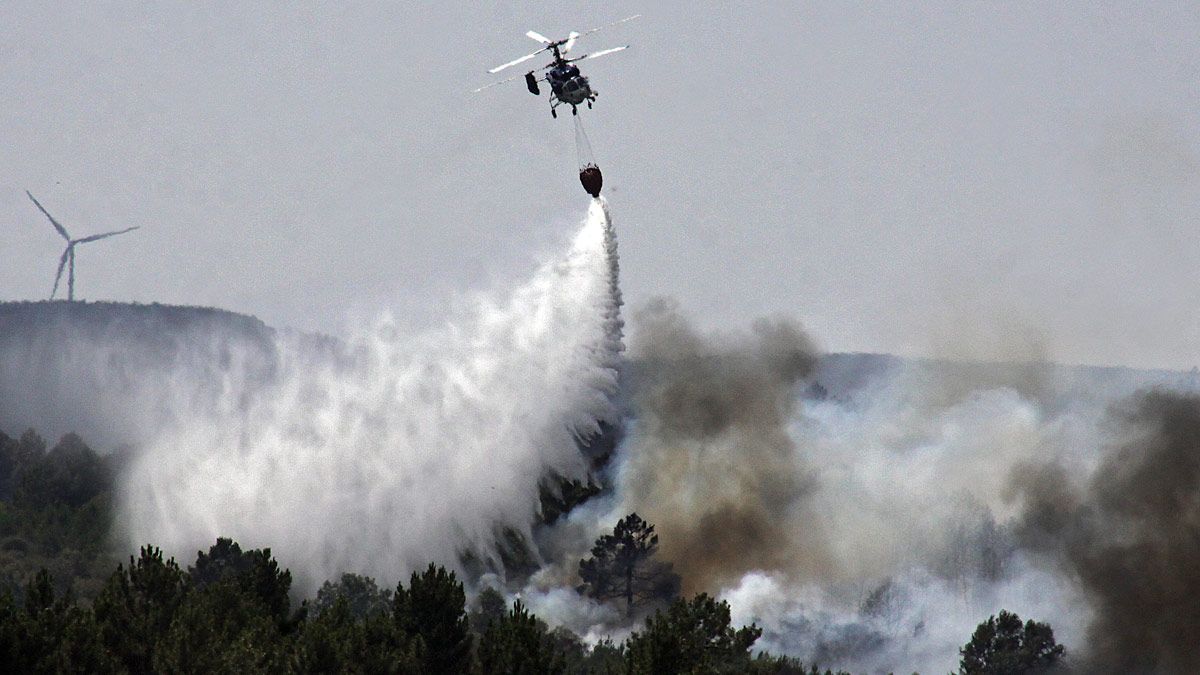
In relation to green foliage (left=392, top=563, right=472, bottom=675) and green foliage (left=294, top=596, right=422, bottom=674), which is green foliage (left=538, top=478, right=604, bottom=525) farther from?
green foliage (left=294, top=596, right=422, bottom=674)

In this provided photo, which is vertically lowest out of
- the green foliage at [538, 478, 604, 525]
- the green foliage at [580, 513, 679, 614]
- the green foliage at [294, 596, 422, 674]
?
the green foliage at [294, 596, 422, 674]

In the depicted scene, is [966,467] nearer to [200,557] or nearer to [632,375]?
[632,375]

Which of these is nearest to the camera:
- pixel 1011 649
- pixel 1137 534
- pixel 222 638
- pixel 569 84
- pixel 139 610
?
pixel 222 638

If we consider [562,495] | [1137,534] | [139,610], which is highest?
[562,495]

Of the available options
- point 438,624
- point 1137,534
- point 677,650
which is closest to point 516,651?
point 677,650

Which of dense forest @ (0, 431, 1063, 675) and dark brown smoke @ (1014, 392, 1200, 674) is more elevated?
dark brown smoke @ (1014, 392, 1200, 674)

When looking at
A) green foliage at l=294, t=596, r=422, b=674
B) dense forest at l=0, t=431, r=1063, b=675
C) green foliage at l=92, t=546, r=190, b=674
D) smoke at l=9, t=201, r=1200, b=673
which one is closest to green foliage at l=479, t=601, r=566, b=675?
dense forest at l=0, t=431, r=1063, b=675

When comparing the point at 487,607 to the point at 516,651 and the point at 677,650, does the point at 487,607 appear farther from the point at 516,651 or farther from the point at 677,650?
the point at 677,650
